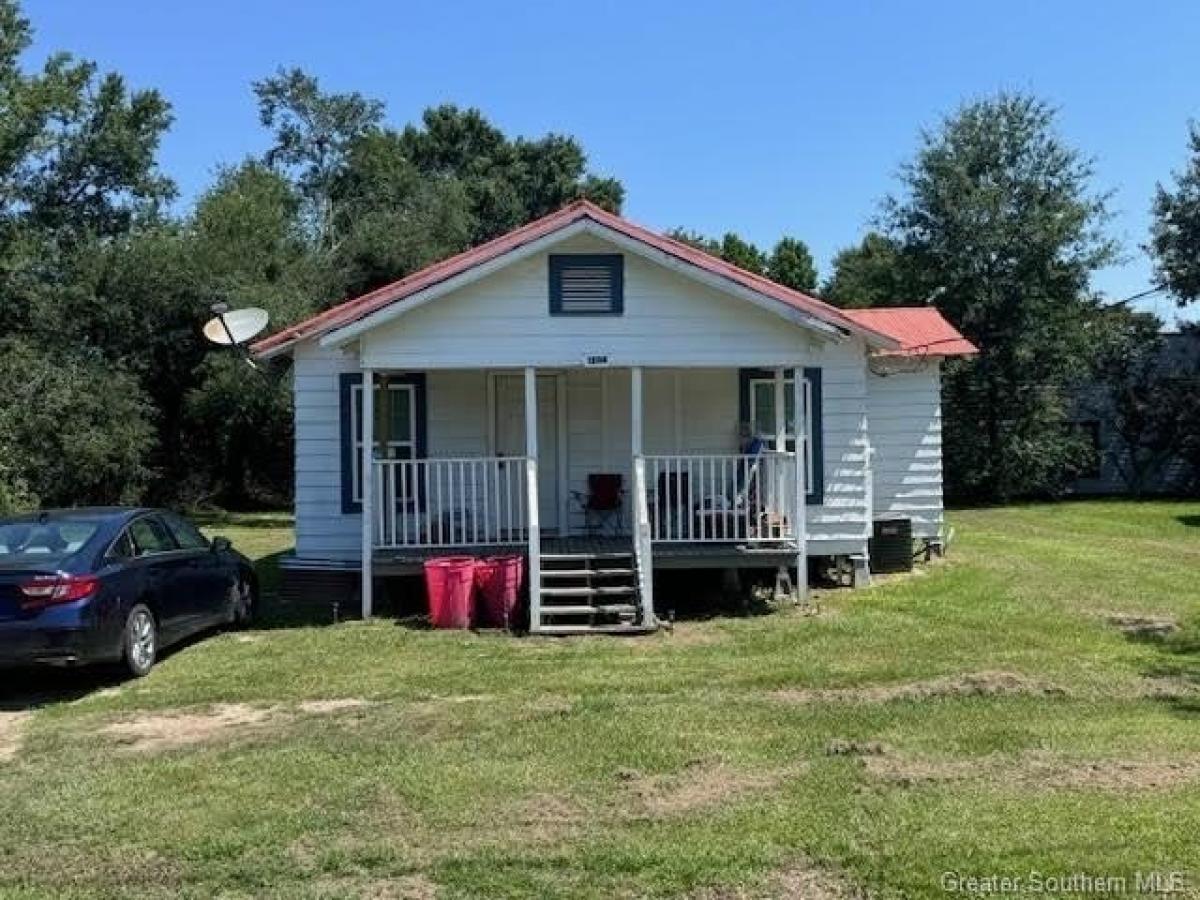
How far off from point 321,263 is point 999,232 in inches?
→ 687

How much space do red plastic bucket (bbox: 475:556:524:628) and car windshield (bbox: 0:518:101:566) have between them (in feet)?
12.4

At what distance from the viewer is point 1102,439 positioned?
1236 inches

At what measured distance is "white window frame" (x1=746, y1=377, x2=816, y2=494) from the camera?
1422 centimetres

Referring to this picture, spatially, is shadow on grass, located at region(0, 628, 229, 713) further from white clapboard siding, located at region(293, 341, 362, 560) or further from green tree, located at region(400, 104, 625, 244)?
green tree, located at region(400, 104, 625, 244)

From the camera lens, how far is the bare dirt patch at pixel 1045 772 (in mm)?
5984

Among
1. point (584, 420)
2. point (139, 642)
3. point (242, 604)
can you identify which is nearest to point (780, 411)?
point (584, 420)

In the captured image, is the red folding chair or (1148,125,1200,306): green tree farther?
(1148,125,1200,306): green tree

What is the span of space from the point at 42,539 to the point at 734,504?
6.97 meters

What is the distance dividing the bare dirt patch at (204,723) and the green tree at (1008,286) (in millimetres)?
23081

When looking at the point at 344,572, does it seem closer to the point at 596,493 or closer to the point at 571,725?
the point at 596,493

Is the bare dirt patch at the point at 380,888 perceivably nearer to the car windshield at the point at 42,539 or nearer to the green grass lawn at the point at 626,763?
the green grass lawn at the point at 626,763

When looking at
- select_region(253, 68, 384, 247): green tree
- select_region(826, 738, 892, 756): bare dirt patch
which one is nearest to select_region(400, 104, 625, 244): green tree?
select_region(253, 68, 384, 247): green tree

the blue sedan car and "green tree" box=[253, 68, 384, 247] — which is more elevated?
"green tree" box=[253, 68, 384, 247]

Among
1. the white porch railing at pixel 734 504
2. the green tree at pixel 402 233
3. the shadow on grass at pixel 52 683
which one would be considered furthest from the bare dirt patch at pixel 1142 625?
the green tree at pixel 402 233
